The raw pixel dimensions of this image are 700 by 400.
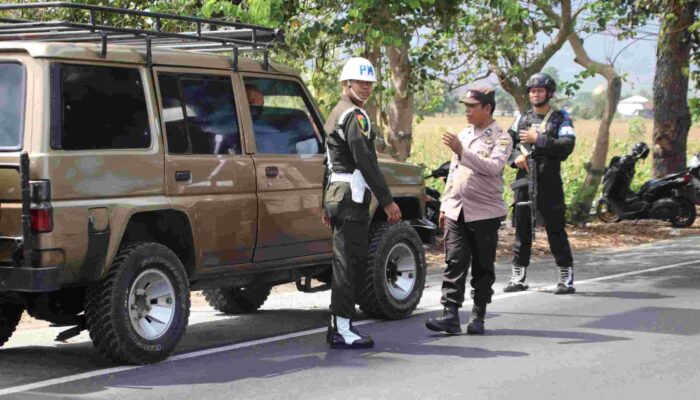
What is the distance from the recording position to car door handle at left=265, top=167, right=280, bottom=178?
8.83 meters

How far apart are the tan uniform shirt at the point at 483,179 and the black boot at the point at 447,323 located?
0.67 meters

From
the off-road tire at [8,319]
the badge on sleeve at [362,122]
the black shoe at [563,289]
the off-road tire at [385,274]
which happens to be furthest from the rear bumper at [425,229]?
the off-road tire at [8,319]

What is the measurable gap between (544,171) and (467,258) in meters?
2.54

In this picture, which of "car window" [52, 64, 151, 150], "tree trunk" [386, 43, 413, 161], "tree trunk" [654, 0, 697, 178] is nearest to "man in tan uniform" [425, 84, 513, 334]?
"car window" [52, 64, 151, 150]

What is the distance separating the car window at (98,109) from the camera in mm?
7445

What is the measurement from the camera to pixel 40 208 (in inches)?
281

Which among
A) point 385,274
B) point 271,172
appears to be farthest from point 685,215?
point 271,172

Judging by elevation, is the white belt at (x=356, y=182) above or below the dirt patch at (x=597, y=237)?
above

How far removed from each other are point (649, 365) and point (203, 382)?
279 centimetres

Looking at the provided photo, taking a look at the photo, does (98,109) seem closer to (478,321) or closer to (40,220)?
(40,220)

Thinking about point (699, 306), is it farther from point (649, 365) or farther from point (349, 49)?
point (349, 49)

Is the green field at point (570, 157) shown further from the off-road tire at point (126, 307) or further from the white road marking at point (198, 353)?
the off-road tire at point (126, 307)

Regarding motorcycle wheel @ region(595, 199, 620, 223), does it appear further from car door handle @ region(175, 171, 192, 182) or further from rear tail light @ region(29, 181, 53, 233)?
rear tail light @ region(29, 181, 53, 233)

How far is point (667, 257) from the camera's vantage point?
1456 centimetres
